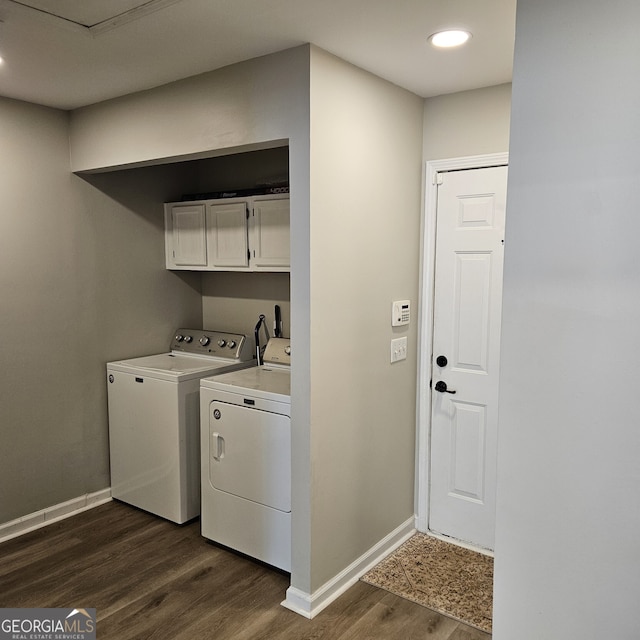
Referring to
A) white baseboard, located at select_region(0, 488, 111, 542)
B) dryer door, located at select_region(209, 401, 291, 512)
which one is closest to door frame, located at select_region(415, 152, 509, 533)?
dryer door, located at select_region(209, 401, 291, 512)

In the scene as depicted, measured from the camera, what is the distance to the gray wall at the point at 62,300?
3236 millimetres

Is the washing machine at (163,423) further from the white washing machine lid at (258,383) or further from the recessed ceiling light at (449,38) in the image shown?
the recessed ceiling light at (449,38)

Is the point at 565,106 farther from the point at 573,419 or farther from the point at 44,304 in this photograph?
the point at 44,304

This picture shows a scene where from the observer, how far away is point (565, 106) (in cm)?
160

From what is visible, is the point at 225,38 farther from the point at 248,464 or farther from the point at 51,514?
the point at 51,514

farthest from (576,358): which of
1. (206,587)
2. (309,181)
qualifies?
(206,587)

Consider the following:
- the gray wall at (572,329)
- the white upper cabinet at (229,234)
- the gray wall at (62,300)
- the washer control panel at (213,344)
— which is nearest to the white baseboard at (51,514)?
the gray wall at (62,300)

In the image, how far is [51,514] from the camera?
3467mm

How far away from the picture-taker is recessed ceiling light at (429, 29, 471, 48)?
221 cm

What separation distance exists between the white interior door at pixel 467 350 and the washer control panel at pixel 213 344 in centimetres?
121

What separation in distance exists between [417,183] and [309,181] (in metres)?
0.98

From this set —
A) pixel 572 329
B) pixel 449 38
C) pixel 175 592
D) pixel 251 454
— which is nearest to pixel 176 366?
pixel 251 454

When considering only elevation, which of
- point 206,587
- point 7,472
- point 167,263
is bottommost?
point 206,587

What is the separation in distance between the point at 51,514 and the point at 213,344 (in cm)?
140
